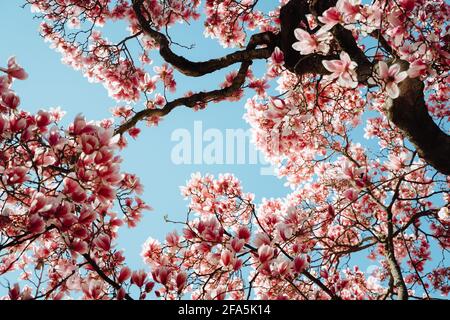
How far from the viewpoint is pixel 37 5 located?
14.5 ft

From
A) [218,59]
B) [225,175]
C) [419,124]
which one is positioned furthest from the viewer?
[225,175]

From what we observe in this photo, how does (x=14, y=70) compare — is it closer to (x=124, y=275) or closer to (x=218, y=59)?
(x=124, y=275)

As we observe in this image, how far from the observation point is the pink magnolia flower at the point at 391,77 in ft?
5.63

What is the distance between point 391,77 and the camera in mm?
1746

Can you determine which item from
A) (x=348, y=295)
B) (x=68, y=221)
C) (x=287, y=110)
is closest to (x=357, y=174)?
(x=287, y=110)

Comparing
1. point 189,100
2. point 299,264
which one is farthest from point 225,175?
point 299,264

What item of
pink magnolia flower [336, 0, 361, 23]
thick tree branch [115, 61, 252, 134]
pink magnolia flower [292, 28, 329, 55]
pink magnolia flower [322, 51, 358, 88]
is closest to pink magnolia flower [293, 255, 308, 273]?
pink magnolia flower [322, 51, 358, 88]

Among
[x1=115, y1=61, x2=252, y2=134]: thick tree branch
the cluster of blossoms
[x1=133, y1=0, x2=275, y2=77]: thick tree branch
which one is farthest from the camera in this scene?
[x1=115, y1=61, x2=252, y2=134]: thick tree branch

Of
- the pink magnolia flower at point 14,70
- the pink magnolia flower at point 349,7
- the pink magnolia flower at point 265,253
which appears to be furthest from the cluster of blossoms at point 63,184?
the pink magnolia flower at point 349,7

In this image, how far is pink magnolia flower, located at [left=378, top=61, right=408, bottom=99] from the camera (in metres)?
1.72

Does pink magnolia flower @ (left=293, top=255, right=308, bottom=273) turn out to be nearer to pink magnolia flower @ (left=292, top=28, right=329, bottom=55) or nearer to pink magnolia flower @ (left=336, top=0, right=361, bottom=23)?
pink magnolia flower @ (left=292, top=28, right=329, bottom=55)

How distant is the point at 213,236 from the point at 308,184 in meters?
4.77

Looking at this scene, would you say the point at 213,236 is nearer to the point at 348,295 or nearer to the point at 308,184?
the point at 348,295

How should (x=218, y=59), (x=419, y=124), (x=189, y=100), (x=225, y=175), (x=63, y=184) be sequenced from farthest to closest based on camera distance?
(x=225, y=175) → (x=189, y=100) → (x=218, y=59) → (x=419, y=124) → (x=63, y=184)
